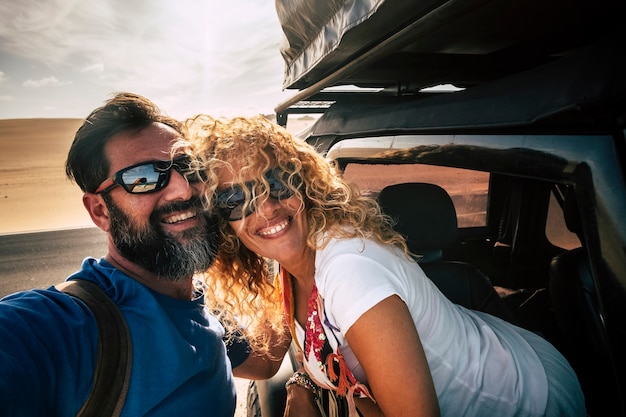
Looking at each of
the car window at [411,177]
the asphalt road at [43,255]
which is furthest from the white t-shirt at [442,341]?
the asphalt road at [43,255]

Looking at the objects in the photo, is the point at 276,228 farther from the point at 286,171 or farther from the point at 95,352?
the point at 95,352

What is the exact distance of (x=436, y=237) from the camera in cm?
232

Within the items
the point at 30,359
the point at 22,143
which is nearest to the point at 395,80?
the point at 30,359

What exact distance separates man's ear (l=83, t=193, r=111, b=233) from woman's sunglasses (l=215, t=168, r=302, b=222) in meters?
0.62

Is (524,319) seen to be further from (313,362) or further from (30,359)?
(30,359)

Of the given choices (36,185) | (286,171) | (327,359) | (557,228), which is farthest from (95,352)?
(36,185)

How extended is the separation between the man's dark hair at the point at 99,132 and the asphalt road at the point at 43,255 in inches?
243

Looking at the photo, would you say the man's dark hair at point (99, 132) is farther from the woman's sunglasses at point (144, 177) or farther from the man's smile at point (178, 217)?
the man's smile at point (178, 217)

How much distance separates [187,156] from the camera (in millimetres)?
1870

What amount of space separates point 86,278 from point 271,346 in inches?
46.2

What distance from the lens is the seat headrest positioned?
2279 mm

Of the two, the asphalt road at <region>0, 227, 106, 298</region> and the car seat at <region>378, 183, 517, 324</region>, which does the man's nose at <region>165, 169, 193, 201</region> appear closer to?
the car seat at <region>378, 183, 517, 324</region>

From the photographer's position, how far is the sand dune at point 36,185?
45.2 feet

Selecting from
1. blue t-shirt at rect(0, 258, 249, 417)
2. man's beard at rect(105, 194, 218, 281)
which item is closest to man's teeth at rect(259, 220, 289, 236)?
man's beard at rect(105, 194, 218, 281)
